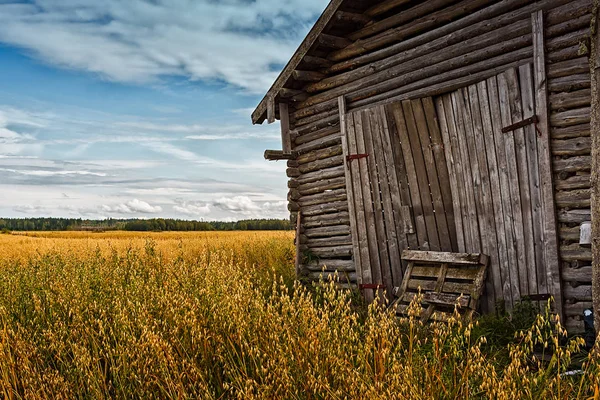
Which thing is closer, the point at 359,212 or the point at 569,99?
the point at 569,99

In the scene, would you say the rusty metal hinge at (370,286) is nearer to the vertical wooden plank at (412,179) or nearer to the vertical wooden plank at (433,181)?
the vertical wooden plank at (412,179)

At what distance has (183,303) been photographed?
439cm

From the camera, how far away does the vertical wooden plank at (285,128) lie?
1034 centimetres

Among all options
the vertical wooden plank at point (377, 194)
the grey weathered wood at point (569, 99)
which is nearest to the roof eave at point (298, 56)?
the vertical wooden plank at point (377, 194)

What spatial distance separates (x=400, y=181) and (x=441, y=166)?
2.63ft

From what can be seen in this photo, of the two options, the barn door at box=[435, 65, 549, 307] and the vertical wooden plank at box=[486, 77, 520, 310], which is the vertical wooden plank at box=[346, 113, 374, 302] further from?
the vertical wooden plank at box=[486, 77, 520, 310]

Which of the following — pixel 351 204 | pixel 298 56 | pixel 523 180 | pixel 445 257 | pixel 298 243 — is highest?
pixel 298 56

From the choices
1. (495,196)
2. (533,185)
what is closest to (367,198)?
(495,196)

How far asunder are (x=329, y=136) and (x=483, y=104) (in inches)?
127

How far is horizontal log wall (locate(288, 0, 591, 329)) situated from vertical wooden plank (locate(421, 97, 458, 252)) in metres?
0.35

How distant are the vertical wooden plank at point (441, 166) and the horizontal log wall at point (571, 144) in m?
1.57

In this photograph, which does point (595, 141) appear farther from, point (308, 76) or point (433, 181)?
point (308, 76)

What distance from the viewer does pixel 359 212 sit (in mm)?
8922

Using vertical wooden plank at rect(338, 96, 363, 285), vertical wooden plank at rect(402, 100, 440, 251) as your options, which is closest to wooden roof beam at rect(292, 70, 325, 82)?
vertical wooden plank at rect(338, 96, 363, 285)
